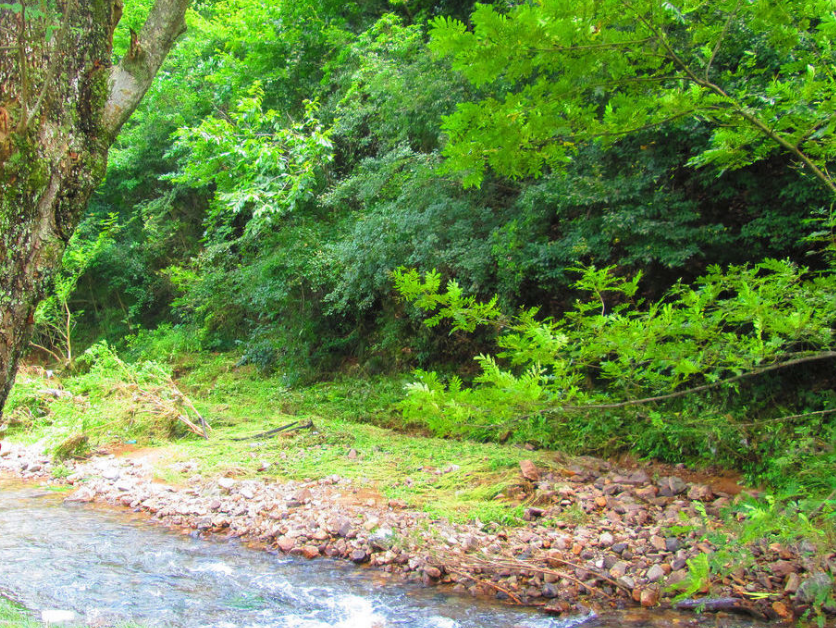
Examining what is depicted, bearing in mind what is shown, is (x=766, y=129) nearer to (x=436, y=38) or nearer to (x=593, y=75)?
(x=593, y=75)

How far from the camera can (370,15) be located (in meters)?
12.4

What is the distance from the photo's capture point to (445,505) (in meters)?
4.66

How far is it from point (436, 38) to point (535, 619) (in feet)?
9.35

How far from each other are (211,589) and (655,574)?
2615 millimetres

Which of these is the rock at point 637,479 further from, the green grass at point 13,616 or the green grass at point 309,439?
the green grass at point 13,616

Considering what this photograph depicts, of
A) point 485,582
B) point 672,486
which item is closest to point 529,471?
point 672,486

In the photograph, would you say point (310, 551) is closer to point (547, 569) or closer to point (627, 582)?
point (547, 569)

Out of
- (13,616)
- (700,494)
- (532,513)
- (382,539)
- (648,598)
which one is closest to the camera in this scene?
(13,616)

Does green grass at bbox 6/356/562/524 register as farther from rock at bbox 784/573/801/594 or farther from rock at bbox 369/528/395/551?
rock at bbox 784/573/801/594

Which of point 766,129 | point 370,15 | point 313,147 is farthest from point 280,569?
point 370,15

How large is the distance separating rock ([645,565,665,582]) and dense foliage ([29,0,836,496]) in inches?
33.3

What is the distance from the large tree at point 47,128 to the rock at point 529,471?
391 cm

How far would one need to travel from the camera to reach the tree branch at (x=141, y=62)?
2289 mm

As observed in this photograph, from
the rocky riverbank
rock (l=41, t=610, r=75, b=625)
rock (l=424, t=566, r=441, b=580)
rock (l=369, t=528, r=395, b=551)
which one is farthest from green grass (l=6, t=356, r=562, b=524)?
rock (l=41, t=610, r=75, b=625)
